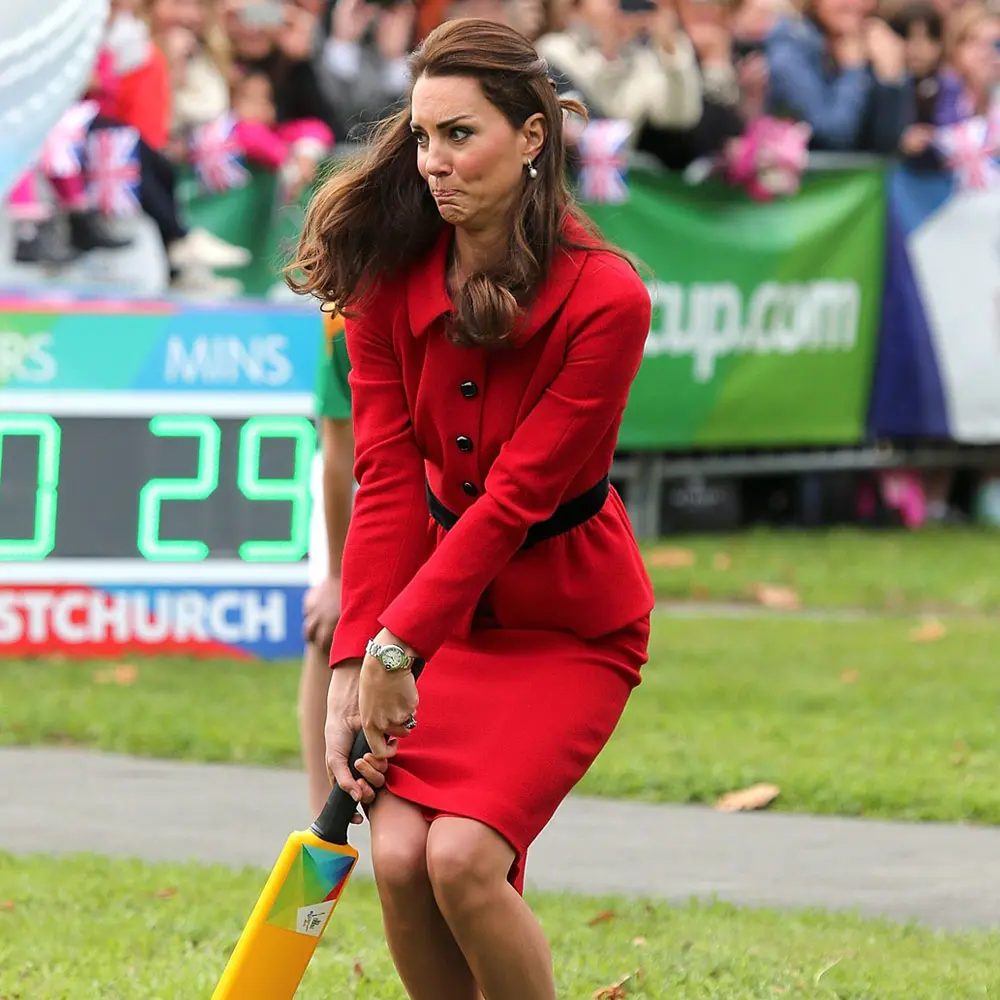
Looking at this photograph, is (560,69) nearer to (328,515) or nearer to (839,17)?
(328,515)

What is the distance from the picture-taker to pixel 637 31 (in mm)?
12992

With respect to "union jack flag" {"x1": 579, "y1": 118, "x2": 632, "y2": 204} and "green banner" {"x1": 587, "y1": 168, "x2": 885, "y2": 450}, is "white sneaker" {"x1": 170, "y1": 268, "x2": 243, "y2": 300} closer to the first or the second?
"union jack flag" {"x1": 579, "y1": 118, "x2": 632, "y2": 204}

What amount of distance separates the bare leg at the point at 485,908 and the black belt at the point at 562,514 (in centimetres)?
57

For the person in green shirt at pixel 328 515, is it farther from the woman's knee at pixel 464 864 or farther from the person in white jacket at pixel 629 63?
the person in white jacket at pixel 629 63

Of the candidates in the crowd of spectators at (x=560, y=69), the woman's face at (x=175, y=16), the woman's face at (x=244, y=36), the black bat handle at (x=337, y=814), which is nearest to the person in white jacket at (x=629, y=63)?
the crowd of spectators at (x=560, y=69)

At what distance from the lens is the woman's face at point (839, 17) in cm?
1409

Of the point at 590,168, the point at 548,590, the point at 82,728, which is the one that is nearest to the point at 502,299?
the point at 548,590

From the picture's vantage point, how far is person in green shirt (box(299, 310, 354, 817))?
5555mm

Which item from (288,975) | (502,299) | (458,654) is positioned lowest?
(288,975)

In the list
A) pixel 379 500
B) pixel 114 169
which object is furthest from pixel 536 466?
pixel 114 169

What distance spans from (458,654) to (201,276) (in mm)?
7500

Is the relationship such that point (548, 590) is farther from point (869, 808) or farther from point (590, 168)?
point (590, 168)

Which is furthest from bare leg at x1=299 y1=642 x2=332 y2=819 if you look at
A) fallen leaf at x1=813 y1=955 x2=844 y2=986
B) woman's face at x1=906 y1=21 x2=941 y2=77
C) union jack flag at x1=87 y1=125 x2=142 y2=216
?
woman's face at x1=906 y1=21 x2=941 y2=77

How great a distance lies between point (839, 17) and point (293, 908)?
1124 cm
